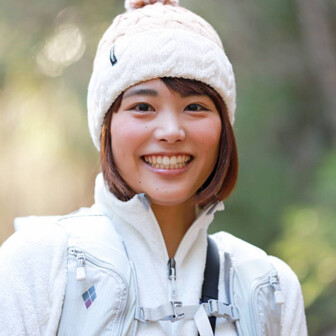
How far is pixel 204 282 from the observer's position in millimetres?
1937

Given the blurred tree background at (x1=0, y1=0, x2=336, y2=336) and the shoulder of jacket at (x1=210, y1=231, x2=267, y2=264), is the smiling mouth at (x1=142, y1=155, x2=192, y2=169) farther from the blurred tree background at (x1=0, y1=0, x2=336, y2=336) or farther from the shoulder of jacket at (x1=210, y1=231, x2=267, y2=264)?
the blurred tree background at (x1=0, y1=0, x2=336, y2=336)

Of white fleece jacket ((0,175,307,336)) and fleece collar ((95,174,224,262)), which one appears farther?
fleece collar ((95,174,224,262))

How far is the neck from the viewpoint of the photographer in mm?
2008

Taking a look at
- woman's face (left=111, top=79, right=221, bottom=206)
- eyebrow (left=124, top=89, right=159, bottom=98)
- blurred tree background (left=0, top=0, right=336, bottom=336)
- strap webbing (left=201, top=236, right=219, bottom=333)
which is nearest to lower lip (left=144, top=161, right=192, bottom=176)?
woman's face (left=111, top=79, right=221, bottom=206)

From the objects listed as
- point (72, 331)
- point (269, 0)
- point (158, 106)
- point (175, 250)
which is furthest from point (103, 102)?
point (269, 0)

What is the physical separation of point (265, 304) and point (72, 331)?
1.99ft

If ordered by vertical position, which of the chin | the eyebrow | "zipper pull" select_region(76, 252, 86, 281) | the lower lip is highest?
the eyebrow

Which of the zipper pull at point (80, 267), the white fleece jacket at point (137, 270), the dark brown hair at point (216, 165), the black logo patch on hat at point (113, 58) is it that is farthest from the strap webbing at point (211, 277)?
the black logo patch on hat at point (113, 58)

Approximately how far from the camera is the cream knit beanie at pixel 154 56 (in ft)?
6.14

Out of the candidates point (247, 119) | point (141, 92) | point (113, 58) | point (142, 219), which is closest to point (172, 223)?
point (142, 219)

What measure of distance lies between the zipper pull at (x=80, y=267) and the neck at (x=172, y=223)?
35 centimetres

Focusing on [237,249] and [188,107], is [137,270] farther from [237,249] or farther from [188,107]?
[188,107]

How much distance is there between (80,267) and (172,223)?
0.42 m

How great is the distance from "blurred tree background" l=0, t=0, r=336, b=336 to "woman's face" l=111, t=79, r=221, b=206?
2635 mm
